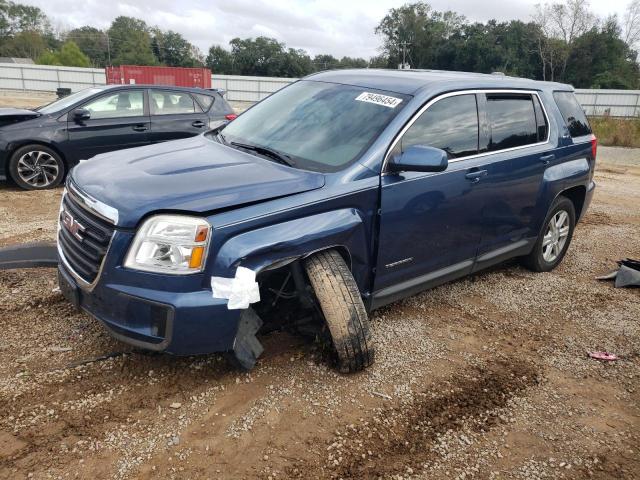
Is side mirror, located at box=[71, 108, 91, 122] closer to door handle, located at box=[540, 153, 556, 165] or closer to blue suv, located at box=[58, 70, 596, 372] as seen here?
blue suv, located at box=[58, 70, 596, 372]

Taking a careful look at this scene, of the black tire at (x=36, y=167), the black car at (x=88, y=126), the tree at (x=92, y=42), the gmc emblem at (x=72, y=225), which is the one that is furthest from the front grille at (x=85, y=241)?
the tree at (x=92, y=42)

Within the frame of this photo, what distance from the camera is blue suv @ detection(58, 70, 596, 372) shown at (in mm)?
2639

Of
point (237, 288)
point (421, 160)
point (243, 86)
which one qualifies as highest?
point (243, 86)

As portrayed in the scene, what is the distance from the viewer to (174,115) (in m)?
8.16

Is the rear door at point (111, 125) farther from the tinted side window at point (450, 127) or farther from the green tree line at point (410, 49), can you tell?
the green tree line at point (410, 49)

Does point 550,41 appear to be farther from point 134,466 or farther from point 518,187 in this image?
point 134,466

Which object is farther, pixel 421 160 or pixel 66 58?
pixel 66 58

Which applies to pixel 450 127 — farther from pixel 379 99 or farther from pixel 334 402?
pixel 334 402

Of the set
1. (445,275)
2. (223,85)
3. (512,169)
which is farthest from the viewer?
(223,85)

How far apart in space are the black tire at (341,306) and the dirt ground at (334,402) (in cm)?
21

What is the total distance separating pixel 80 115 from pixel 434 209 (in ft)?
19.3

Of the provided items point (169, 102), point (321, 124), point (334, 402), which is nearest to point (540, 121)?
point (321, 124)

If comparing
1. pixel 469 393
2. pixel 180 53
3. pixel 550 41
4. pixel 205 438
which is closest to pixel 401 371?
pixel 469 393

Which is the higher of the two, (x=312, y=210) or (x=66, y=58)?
(x=66, y=58)
